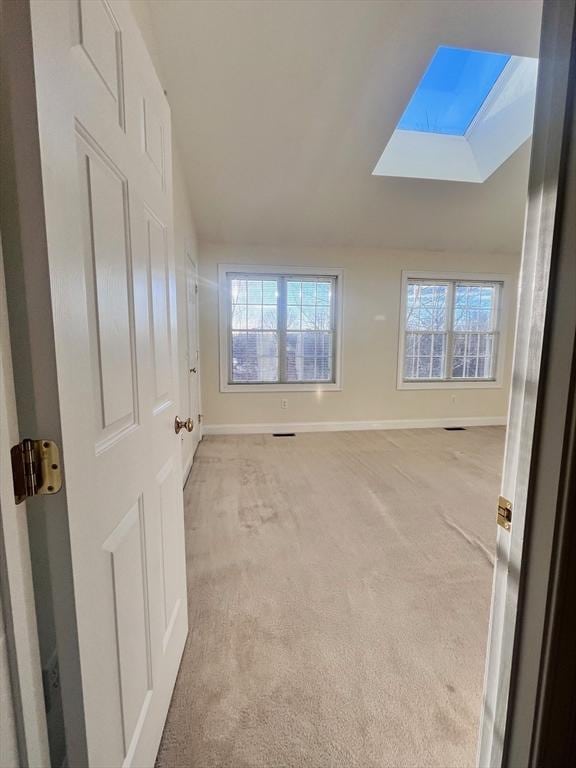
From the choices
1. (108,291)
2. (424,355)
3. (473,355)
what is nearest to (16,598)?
(108,291)

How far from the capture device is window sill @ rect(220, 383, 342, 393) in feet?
15.0

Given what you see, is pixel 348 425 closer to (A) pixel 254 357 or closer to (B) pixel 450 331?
(A) pixel 254 357

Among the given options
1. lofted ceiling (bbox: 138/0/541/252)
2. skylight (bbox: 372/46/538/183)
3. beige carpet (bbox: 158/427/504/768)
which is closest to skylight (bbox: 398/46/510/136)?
skylight (bbox: 372/46/538/183)

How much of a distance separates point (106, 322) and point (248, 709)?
1.35 meters

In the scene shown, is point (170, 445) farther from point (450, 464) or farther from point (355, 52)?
point (450, 464)

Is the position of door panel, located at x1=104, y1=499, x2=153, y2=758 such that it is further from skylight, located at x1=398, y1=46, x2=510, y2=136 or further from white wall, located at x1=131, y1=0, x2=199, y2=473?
skylight, located at x1=398, y1=46, x2=510, y2=136

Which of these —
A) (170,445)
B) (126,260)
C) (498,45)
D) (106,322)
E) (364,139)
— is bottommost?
(170,445)

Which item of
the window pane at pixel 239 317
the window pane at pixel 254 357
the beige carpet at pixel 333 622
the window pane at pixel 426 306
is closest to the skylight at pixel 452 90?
the window pane at pixel 426 306

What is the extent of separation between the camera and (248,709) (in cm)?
118

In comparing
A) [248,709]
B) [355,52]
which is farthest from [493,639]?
[355,52]

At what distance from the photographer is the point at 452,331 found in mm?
5047

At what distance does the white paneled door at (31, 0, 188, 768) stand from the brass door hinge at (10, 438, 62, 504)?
3cm

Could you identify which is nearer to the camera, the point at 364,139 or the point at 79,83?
the point at 79,83

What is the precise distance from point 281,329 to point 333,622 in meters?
3.58
